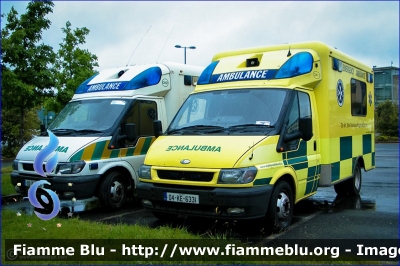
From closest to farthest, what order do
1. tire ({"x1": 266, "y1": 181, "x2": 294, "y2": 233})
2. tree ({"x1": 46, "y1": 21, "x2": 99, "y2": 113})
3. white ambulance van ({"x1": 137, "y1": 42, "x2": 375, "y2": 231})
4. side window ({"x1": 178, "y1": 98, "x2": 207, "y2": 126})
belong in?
white ambulance van ({"x1": 137, "y1": 42, "x2": 375, "y2": 231}), tire ({"x1": 266, "y1": 181, "x2": 294, "y2": 233}), side window ({"x1": 178, "y1": 98, "x2": 207, "y2": 126}), tree ({"x1": 46, "y1": 21, "x2": 99, "y2": 113})

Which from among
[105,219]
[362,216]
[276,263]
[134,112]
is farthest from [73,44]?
[276,263]

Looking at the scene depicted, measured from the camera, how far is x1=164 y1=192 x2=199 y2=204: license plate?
19.2 feet

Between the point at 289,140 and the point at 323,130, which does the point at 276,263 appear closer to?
the point at 289,140

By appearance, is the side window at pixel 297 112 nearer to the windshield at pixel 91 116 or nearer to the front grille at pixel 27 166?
the windshield at pixel 91 116

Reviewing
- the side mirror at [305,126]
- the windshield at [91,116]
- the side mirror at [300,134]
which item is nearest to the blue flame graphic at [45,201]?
the windshield at [91,116]

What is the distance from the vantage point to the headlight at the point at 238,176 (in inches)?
223

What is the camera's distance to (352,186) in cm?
954

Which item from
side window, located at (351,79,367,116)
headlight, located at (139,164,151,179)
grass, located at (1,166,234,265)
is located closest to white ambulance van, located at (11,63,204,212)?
grass, located at (1,166,234,265)

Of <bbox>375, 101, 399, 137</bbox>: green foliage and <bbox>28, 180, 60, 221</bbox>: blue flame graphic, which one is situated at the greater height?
<bbox>375, 101, 399, 137</bbox>: green foliage

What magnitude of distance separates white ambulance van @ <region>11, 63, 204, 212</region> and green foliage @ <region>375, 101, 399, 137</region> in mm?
34729

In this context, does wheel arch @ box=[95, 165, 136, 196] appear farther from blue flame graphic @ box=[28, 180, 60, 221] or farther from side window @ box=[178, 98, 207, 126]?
blue flame graphic @ box=[28, 180, 60, 221]

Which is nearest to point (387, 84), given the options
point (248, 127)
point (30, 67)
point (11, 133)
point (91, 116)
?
point (11, 133)

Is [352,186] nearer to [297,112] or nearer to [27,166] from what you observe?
[297,112]

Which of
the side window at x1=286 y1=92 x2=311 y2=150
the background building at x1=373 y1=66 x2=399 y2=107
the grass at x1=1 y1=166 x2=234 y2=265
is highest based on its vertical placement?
the background building at x1=373 y1=66 x2=399 y2=107
